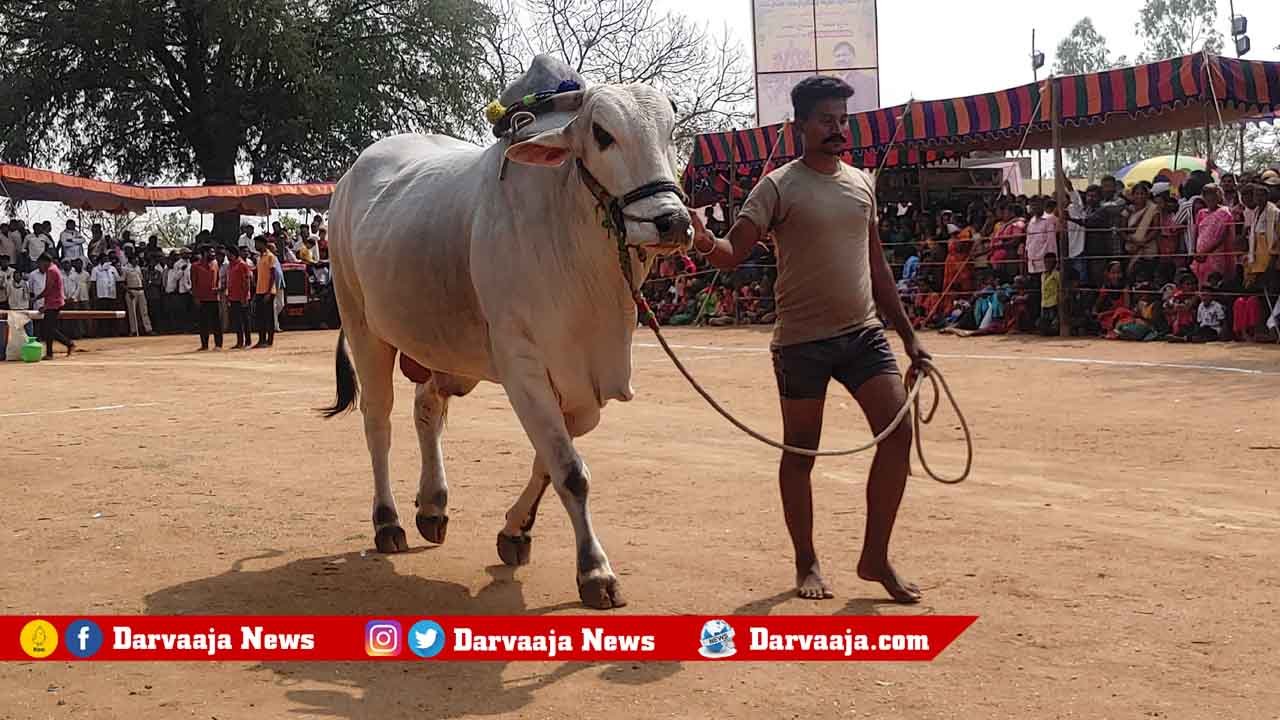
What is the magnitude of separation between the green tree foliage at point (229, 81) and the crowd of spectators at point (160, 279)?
3.90m

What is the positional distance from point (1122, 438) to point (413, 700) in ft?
18.2

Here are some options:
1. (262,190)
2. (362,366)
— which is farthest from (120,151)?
(362,366)

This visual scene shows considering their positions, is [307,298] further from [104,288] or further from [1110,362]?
[1110,362]

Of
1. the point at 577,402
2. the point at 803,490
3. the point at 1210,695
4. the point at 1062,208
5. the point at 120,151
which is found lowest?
the point at 1210,695

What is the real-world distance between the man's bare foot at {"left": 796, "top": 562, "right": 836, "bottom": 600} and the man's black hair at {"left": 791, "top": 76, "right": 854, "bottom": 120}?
A: 1.48 m

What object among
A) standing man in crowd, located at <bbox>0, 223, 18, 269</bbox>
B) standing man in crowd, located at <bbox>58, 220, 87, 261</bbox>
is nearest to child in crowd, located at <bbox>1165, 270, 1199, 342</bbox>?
standing man in crowd, located at <bbox>58, 220, 87, 261</bbox>

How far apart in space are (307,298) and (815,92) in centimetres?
2103

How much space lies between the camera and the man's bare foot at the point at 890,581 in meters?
4.29

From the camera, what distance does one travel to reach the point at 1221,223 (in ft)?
44.1

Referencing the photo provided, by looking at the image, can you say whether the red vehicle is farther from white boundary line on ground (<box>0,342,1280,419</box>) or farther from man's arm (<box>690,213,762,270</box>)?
man's arm (<box>690,213,762,270</box>)

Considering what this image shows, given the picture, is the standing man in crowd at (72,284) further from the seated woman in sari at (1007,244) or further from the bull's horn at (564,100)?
the bull's horn at (564,100)

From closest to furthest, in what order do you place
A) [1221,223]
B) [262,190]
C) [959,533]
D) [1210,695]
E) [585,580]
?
1. [1210,695]
2. [585,580]
3. [959,533]
4. [1221,223]
5. [262,190]

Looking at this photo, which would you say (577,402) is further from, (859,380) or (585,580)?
(859,380)

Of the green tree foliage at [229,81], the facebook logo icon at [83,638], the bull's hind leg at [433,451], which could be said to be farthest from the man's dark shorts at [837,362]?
the green tree foliage at [229,81]
